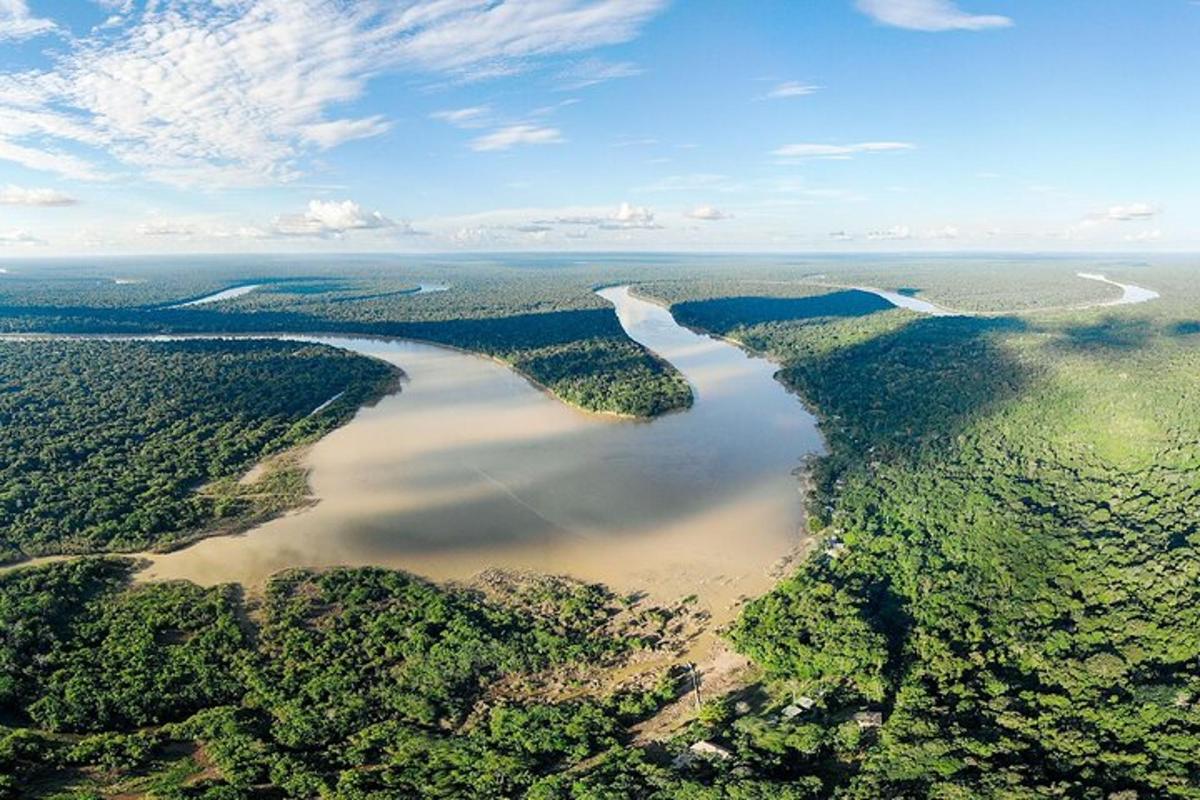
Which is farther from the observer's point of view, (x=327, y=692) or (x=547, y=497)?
(x=547, y=497)

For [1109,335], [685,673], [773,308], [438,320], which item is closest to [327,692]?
[685,673]

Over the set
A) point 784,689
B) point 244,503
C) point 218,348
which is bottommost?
point 784,689

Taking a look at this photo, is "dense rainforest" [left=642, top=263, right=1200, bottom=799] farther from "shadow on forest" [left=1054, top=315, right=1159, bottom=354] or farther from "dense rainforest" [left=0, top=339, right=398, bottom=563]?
"dense rainforest" [left=0, top=339, right=398, bottom=563]

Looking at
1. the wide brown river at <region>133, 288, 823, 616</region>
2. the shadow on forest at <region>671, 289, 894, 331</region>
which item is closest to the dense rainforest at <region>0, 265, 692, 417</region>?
the wide brown river at <region>133, 288, 823, 616</region>

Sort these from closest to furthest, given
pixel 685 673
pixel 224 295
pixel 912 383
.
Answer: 1. pixel 685 673
2. pixel 912 383
3. pixel 224 295

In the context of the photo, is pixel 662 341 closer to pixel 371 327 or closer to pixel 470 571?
pixel 371 327

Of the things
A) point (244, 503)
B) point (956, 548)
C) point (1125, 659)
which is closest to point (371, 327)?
point (244, 503)

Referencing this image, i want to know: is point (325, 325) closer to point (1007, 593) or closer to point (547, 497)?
point (547, 497)
